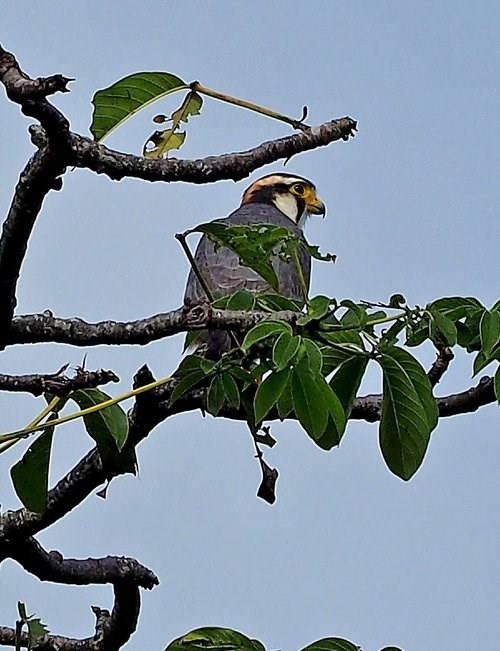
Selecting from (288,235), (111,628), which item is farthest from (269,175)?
(288,235)

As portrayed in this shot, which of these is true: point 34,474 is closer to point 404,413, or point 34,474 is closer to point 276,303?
point 276,303

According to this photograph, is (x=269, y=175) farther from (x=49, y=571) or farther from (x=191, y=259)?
(x=191, y=259)

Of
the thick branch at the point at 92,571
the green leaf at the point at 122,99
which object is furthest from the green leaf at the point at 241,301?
the thick branch at the point at 92,571

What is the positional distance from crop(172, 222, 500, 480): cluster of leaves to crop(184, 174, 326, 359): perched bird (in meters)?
0.68

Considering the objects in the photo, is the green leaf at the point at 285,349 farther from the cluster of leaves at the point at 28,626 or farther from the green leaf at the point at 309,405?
the cluster of leaves at the point at 28,626

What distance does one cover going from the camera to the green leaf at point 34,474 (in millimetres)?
2365

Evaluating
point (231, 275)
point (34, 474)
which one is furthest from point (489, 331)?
point (231, 275)

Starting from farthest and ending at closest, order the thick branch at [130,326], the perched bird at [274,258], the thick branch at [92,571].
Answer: the perched bird at [274,258], the thick branch at [92,571], the thick branch at [130,326]

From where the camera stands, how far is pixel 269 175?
8.75 metres

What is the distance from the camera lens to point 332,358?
86.3 inches

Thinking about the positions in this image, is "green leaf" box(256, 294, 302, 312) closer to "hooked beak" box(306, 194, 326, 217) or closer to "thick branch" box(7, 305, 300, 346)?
"thick branch" box(7, 305, 300, 346)

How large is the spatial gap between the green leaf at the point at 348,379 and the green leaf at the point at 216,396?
229 millimetres

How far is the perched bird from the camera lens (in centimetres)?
473

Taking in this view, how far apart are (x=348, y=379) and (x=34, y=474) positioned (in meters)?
0.71
